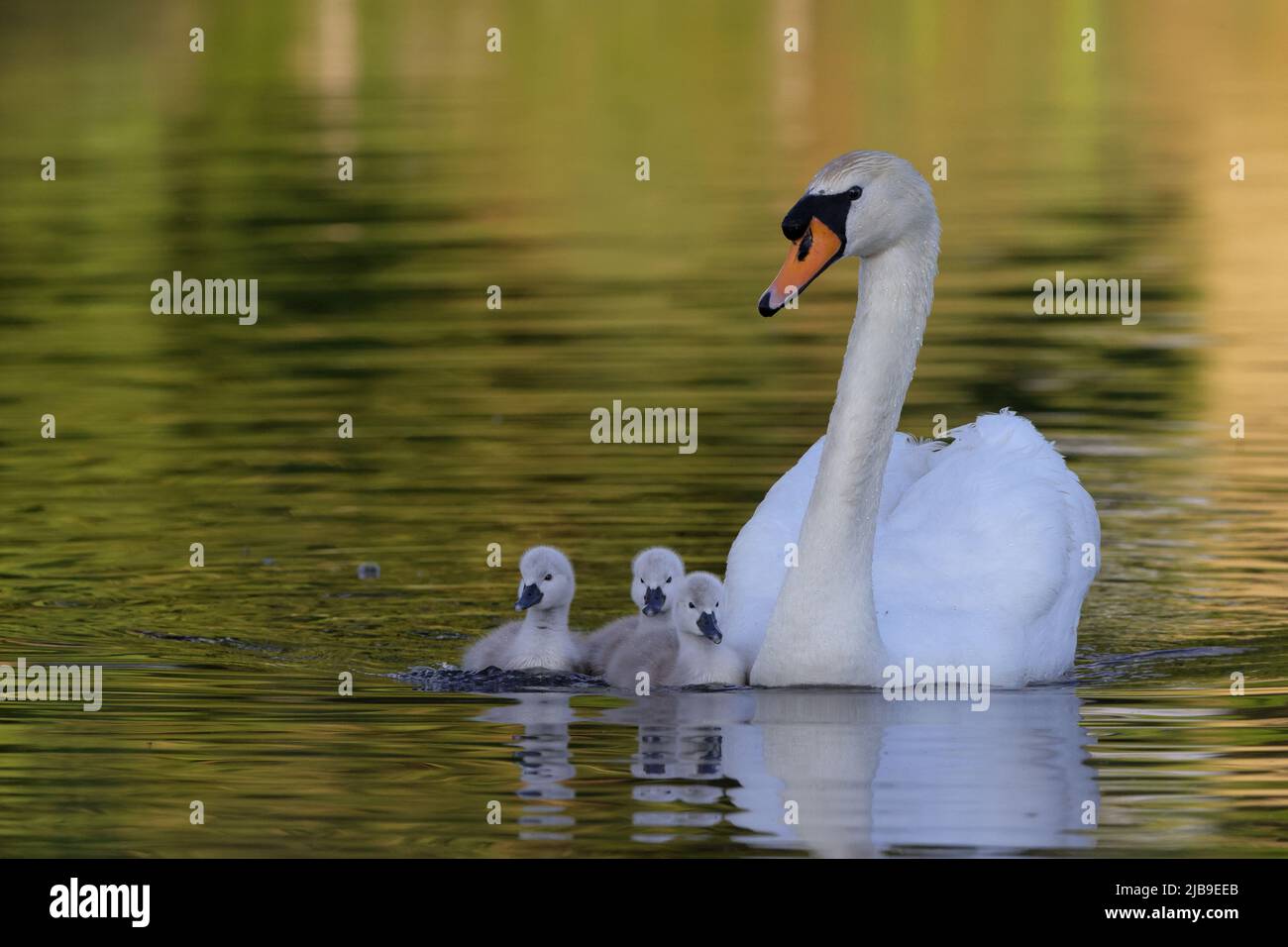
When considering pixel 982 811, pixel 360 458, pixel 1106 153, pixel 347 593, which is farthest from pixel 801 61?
pixel 982 811

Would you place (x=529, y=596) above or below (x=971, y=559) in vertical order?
below

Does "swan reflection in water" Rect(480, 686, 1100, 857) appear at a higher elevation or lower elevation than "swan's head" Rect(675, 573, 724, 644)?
lower

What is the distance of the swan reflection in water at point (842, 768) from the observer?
28.8 feet

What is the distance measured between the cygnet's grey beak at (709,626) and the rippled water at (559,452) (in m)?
0.30

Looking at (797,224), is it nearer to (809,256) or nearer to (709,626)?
(809,256)

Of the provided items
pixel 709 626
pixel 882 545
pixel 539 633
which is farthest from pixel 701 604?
pixel 882 545

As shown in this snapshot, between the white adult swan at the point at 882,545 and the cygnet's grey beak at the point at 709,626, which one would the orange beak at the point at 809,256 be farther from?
the cygnet's grey beak at the point at 709,626

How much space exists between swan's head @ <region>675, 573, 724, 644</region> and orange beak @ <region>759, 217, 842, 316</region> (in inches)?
46.5

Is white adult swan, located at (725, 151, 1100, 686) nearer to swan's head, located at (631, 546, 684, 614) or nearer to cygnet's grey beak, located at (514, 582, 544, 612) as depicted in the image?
swan's head, located at (631, 546, 684, 614)

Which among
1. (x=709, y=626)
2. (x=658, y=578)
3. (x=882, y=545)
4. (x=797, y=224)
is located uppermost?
(x=797, y=224)

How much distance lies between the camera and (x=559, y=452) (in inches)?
616

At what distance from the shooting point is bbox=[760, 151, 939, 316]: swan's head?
10.5 meters

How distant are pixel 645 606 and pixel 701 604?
415 millimetres

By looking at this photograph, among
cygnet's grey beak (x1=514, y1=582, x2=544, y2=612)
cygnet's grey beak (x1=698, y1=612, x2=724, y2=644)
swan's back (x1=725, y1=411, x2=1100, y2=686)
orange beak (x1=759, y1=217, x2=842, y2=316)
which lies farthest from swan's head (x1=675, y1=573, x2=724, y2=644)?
orange beak (x1=759, y1=217, x2=842, y2=316)
